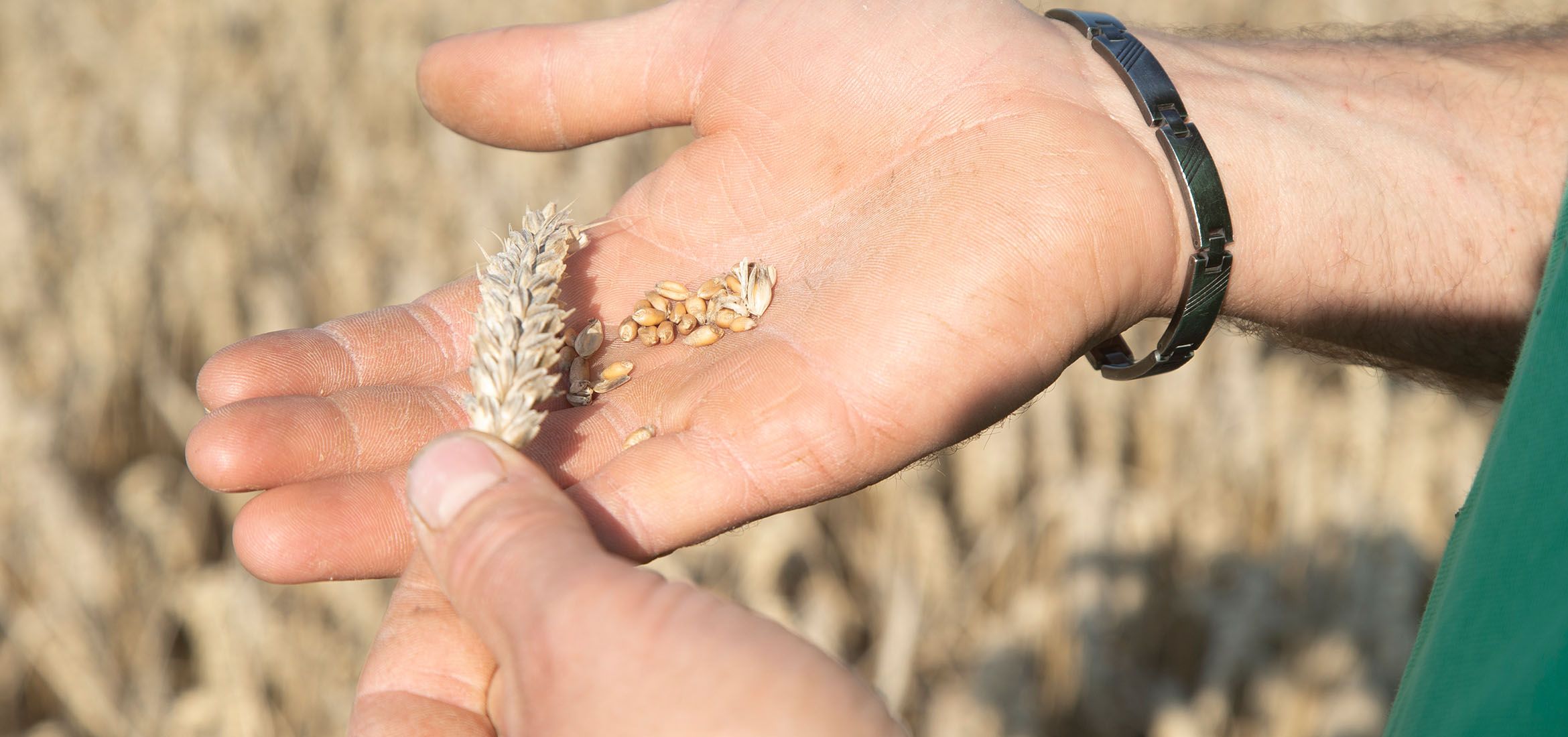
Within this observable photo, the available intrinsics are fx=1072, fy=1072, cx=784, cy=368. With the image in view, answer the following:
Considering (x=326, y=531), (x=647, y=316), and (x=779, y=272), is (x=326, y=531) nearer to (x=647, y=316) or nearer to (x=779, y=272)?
(x=647, y=316)

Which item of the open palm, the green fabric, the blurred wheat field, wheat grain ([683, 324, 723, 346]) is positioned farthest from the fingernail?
the blurred wheat field

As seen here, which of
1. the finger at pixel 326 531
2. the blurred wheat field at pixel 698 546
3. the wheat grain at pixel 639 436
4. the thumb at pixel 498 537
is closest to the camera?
the thumb at pixel 498 537

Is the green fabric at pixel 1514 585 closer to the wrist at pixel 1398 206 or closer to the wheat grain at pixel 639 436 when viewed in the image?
the wrist at pixel 1398 206

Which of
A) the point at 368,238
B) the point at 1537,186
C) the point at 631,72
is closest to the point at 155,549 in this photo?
the point at 368,238

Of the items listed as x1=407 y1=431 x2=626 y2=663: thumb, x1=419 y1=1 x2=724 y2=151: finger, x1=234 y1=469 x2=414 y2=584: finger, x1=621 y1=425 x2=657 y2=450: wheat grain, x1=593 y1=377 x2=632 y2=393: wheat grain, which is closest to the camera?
x1=407 y1=431 x2=626 y2=663: thumb

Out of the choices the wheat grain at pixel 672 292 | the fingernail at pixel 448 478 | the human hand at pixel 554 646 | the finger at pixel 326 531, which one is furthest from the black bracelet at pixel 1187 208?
the finger at pixel 326 531

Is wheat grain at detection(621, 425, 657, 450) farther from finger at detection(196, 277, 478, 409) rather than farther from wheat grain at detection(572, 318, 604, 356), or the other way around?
finger at detection(196, 277, 478, 409)

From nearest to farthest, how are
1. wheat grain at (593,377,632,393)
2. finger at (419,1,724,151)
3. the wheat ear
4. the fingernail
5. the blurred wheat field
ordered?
the fingernail < the wheat ear < wheat grain at (593,377,632,393) < finger at (419,1,724,151) < the blurred wheat field
